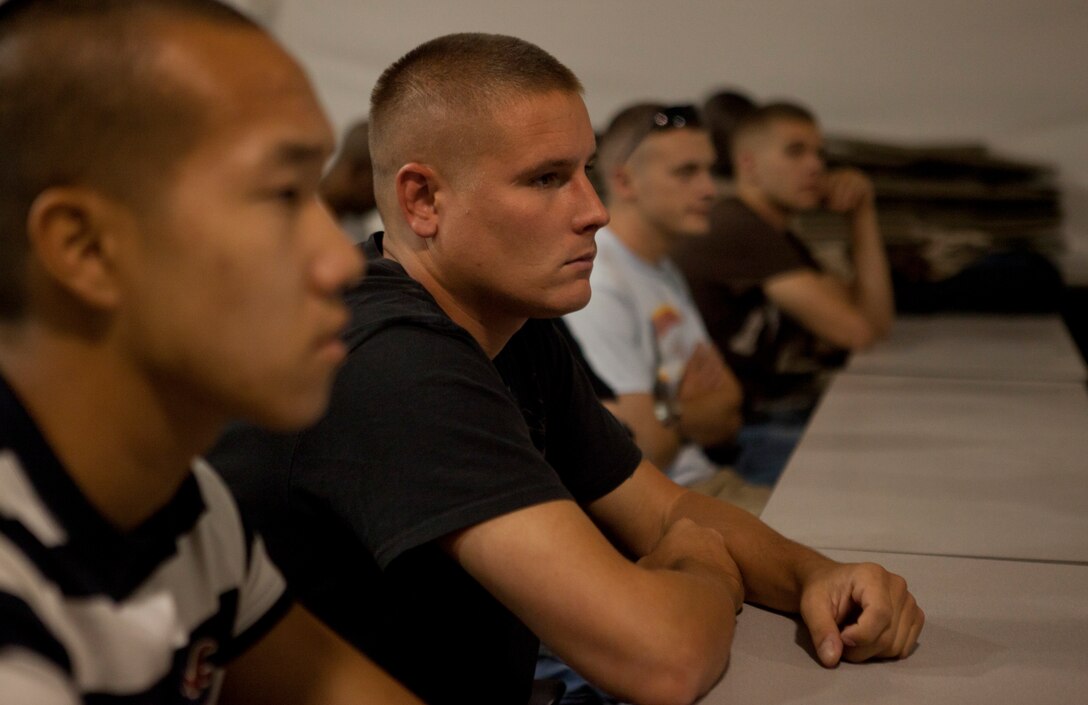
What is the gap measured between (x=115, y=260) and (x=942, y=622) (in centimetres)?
83

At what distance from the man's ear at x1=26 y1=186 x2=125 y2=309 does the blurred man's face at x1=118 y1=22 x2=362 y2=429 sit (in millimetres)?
10

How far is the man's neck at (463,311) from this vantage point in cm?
124

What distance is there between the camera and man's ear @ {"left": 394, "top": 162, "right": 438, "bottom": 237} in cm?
122

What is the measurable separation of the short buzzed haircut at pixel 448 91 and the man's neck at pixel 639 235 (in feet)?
4.17

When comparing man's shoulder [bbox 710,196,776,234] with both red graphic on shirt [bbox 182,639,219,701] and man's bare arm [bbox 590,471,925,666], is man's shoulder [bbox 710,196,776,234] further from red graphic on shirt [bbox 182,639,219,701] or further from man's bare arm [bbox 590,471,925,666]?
red graphic on shirt [bbox 182,639,219,701]

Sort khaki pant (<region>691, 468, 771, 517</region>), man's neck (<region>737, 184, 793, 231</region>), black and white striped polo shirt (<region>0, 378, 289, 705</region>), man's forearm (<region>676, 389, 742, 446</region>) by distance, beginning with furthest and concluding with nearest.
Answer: man's neck (<region>737, 184, 793, 231</region>), man's forearm (<region>676, 389, 742, 446</region>), khaki pant (<region>691, 468, 771, 517</region>), black and white striped polo shirt (<region>0, 378, 289, 705</region>)

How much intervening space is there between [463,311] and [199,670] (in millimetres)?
560

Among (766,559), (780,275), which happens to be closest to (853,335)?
(780,275)

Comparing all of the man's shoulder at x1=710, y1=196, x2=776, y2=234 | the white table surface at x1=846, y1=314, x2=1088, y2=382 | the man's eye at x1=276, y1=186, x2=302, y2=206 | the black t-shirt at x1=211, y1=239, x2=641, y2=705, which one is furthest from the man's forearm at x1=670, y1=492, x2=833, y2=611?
the man's shoulder at x1=710, y1=196, x2=776, y2=234

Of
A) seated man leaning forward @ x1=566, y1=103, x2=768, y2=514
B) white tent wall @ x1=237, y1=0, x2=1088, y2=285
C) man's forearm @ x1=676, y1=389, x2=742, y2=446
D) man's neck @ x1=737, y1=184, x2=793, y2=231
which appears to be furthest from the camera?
white tent wall @ x1=237, y1=0, x2=1088, y2=285

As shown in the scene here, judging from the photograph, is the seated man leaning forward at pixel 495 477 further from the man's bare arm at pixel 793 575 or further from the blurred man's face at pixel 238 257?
the blurred man's face at pixel 238 257

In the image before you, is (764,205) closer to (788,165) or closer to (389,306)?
(788,165)

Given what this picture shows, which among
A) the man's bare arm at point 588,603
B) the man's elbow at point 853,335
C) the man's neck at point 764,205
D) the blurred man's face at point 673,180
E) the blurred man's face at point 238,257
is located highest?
the blurred man's face at point 238,257

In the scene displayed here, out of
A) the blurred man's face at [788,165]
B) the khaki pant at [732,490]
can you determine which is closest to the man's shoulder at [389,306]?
the khaki pant at [732,490]
